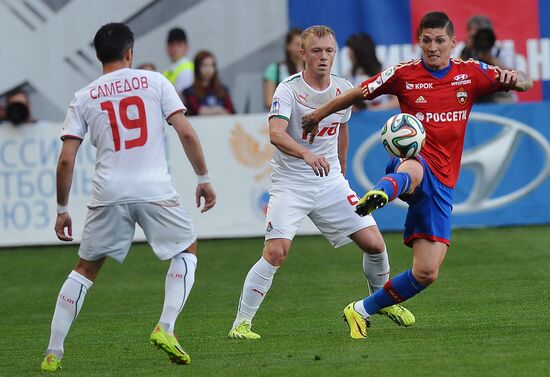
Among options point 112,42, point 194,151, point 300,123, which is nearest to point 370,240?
point 300,123

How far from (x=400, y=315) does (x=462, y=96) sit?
1.59 meters

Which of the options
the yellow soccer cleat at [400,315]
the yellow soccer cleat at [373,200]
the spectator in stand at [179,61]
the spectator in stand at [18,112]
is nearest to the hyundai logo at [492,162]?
the spectator in stand at [179,61]

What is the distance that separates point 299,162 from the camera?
358 inches

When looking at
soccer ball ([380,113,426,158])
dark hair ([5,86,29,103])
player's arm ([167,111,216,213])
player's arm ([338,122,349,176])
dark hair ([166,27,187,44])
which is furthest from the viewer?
dark hair ([166,27,187,44])

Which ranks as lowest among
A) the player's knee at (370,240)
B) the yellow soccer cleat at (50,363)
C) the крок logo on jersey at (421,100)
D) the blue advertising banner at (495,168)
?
the blue advertising banner at (495,168)

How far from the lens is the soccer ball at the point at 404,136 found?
8086 mm

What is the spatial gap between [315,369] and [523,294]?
3545 mm

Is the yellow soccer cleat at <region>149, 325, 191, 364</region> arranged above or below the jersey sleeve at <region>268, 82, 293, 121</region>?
below

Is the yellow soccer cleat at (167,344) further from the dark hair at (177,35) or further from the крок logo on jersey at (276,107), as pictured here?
the dark hair at (177,35)

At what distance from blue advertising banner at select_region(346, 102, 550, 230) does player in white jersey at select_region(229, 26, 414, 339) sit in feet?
19.9

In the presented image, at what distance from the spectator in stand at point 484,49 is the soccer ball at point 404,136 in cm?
738

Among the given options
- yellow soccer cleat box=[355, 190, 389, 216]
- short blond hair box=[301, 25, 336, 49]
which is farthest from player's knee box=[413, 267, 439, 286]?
short blond hair box=[301, 25, 336, 49]

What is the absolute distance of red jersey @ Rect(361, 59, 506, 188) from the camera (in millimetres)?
8430

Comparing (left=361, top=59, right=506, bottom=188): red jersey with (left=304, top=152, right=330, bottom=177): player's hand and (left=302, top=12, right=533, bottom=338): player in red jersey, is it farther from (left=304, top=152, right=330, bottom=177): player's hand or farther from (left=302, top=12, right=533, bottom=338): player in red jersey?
(left=304, top=152, right=330, bottom=177): player's hand
